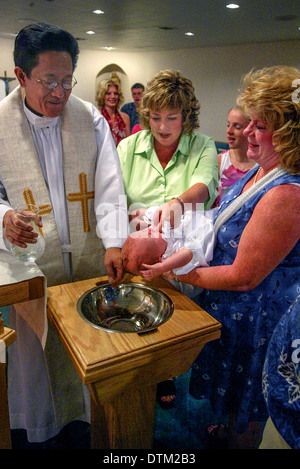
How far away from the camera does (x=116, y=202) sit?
1.88 metres

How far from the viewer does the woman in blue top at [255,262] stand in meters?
1.33

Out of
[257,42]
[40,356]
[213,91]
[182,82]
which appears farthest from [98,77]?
[40,356]

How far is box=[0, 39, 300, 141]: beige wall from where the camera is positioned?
26.4 feet

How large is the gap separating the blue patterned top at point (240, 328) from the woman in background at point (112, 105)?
362 cm

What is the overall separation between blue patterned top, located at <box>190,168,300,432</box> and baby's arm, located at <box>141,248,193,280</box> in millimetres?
175

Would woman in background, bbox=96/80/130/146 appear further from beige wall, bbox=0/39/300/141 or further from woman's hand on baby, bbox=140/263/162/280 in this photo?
beige wall, bbox=0/39/300/141

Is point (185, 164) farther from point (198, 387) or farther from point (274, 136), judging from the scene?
point (198, 387)

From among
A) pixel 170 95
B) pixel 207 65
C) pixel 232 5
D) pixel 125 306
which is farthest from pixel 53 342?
pixel 207 65

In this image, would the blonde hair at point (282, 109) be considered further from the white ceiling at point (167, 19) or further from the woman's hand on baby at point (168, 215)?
the white ceiling at point (167, 19)

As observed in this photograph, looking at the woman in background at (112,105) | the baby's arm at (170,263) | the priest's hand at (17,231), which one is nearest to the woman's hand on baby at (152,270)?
the baby's arm at (170,263)
